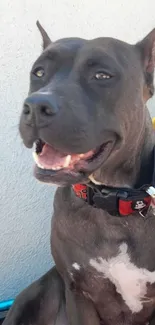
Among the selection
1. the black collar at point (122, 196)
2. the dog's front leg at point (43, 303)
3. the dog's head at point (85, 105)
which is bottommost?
the dog's front leg at point (43, 303)

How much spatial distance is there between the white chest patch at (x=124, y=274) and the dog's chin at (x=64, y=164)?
0.48 m

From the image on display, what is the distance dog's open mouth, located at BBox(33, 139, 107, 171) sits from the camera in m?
2.38

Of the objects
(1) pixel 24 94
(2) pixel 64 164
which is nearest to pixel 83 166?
(2) pixel 64 164

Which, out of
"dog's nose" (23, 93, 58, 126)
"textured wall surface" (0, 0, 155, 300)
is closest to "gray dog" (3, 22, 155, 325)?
"dog's nose" (23, 93, 58, 126)

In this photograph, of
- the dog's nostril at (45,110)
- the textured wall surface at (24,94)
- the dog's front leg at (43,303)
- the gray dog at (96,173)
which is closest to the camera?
the dog's nostril at (45,110)

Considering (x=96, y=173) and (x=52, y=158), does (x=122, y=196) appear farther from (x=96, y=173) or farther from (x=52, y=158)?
(x=52, y=158)

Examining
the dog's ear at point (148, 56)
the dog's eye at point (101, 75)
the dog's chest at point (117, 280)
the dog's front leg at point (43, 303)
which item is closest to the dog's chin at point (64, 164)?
the dog's eye at point (101, 75)

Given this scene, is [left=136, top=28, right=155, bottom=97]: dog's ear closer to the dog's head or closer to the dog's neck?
the dog's head

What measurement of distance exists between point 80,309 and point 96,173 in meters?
0.72

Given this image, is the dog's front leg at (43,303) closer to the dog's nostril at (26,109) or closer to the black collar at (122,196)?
the black collar at (122,196)

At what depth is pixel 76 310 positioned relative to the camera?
3018 millimetres

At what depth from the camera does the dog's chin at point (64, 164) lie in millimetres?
2354

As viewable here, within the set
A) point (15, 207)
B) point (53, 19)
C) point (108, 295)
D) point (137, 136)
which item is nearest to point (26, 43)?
point (53, 19)

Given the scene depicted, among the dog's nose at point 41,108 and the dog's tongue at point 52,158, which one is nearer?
the dog's nose at point 41,108
